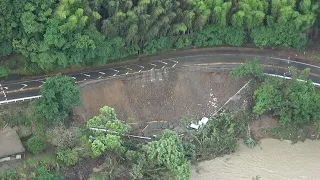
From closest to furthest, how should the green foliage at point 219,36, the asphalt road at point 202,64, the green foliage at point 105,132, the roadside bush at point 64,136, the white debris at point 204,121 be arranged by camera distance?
1. the green foliage at point 105,132
2. the roadside bush at point 64,136
3. the white debris at point 204,121
4. the asphalt road at point 202,64
5. the green foliage at point 219,36

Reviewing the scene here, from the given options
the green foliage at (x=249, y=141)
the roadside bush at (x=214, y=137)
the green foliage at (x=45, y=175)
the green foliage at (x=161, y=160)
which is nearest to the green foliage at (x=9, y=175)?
the green foliage at (x=45, y=175)

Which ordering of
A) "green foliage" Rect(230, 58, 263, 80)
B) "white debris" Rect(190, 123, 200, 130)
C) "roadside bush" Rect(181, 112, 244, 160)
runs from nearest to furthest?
"roadside bush" Rect(181, 112, 244, 160), "white debris" Rect(190, 123, 200, 130), "green foliage" Rect(230, 58, 263, 80)

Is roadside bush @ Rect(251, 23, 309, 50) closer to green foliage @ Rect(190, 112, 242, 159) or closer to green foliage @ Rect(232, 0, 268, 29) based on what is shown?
green foliage @ Rect(232, 0, 268, 29)

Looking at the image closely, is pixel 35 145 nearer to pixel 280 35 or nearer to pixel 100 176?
pixel 100 176

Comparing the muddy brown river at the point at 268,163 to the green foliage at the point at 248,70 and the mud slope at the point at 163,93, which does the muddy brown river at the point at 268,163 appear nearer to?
the mud slope at the point at 163,93

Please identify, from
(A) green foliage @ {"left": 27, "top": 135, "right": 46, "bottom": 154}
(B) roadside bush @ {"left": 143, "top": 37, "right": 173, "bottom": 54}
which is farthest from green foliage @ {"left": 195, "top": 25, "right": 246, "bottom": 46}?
(A) green foliage @ {"left": 27, "top": 135, "right": 46, "bottom": 154}

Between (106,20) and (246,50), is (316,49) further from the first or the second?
(106,20)

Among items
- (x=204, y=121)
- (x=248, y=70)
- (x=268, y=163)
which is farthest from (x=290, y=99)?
(x=204, y=121)
